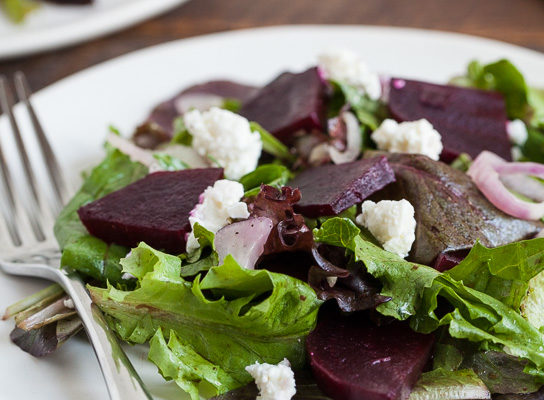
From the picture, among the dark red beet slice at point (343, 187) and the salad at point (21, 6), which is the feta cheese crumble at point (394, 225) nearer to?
the dark red beet slice at point (343, 187)

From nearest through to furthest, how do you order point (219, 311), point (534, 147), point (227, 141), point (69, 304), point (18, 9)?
1. point (219, 311)
2. point (69, 304)
3. point (227, 141)
4. point (534, 147)
5. point (18, 9)

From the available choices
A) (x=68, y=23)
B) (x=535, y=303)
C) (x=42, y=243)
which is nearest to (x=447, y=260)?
(x=535, y=303)

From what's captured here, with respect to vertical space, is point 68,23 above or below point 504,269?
above

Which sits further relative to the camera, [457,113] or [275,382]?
[457,113]

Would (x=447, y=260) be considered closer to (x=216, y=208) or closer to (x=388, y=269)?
(x=388, y=269)

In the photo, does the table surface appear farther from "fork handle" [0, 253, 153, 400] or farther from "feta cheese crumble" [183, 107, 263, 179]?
"fork handle" [0, 253, 153, 400]

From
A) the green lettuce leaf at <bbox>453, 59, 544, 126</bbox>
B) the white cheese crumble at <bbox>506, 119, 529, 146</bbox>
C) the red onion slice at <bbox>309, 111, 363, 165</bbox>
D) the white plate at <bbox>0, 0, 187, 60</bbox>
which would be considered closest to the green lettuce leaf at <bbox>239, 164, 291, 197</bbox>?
the red onion slice at <bbox>309, 111, 363, 165</bbox>

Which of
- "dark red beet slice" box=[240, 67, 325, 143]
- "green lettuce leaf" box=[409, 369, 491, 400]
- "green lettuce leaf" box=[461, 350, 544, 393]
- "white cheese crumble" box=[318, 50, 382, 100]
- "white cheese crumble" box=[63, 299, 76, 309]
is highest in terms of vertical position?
"white cheese crumble" box=[318, 50, 382, 100]

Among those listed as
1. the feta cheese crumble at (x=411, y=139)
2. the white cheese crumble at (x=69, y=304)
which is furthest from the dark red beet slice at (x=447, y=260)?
the white cheese crumble at (x=69, y=304)
